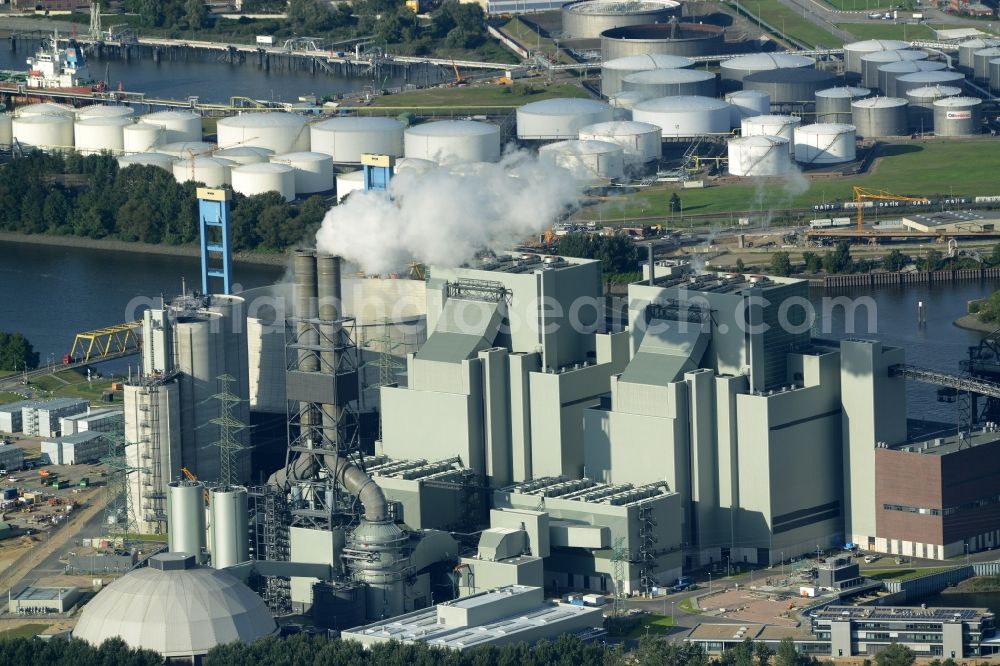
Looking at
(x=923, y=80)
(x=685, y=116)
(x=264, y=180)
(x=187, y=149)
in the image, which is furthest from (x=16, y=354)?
(x=923, y=80)

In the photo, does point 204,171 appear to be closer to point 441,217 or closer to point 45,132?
point 45,132

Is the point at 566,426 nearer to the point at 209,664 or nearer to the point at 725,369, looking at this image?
the point at 725,369

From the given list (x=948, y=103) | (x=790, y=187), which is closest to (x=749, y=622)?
(x=790, y=187)

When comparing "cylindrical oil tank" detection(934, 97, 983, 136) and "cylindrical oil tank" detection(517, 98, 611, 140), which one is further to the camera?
"cylindrical oil tank" detection(934, 97, 983, 136)

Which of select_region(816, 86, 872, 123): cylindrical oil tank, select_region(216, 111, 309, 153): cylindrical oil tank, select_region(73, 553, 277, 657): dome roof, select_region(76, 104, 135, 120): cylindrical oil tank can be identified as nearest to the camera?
select_region(73, 553, 277, 657): dome roof

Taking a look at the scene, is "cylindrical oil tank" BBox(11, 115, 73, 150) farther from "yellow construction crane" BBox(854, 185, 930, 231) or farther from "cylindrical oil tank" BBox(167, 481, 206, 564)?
"cylindrical oil tank" BBox(167, 481, 206, 564)

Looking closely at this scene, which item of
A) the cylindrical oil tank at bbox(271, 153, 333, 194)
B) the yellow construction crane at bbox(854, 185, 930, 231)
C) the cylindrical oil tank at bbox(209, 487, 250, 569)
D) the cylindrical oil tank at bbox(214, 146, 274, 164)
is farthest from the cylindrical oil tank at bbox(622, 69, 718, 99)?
the cylindrical oil tank at bbox(209, 487, 250, 569)
